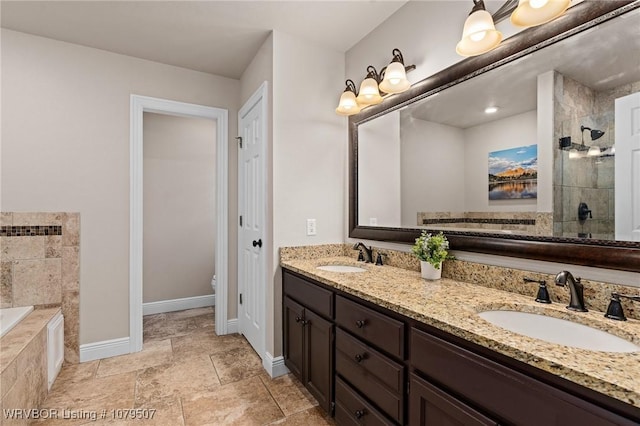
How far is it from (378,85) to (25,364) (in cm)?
266

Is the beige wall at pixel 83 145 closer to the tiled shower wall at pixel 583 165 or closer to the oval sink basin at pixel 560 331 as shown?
the oval sink basin at pixel 560 331

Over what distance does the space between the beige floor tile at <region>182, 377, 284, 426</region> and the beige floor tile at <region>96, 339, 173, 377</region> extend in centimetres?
69

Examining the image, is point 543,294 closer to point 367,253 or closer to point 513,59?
point 513,59

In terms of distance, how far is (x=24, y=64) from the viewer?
7.95ft

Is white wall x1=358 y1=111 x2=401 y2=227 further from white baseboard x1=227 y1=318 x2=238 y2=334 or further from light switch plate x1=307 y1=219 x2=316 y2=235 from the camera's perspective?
white baseboard x1=227 y1=318 x2=238 y2=334

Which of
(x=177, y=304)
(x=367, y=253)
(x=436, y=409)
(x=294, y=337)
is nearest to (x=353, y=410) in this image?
(x=436, y=409)

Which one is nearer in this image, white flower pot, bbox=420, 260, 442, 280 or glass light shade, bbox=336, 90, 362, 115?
white flower pot, bbox=420, 260, 442, 280

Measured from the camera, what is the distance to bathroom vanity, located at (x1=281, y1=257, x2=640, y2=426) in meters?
0.77

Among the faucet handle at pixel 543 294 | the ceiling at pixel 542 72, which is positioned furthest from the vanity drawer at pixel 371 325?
the ceiling at pixel 542 72

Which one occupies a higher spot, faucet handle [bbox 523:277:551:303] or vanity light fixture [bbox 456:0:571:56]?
vanity light fixture [bbox 456:0:571:56]

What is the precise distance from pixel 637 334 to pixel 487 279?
0.62m

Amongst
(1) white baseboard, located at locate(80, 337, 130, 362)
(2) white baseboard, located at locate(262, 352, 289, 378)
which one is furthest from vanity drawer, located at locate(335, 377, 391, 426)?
(1) white baseboard, located at locate(80, 337, 130, 362)

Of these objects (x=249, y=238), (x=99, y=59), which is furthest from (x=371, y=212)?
(x=99, y=59)

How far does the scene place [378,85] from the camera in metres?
2.15
